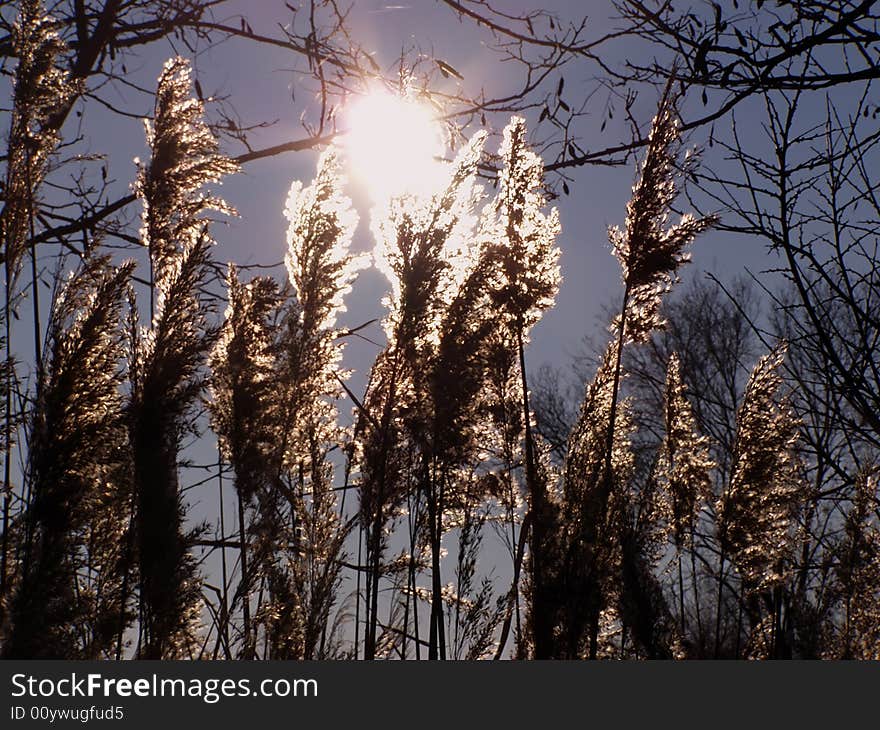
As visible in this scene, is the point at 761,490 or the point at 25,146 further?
the point at 761,490

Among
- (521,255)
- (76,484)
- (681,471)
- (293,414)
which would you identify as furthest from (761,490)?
(76,484)

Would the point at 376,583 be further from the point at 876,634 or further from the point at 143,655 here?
the point at 876,634

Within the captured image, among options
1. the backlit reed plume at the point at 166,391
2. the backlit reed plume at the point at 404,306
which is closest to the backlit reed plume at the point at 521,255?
the backlit reed plume at the point at 404,306

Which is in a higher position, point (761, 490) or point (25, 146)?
point (25, 146)

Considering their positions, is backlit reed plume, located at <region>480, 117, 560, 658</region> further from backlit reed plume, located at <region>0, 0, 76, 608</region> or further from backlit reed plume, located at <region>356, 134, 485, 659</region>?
backlit reed plume, located at <region>0, 0, 76, 608</region>

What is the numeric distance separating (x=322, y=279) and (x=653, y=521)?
250cm

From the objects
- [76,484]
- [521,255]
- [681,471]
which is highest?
[521,255]

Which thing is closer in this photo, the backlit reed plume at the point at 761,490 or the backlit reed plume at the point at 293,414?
the backlit reed plume at the point at 293,414

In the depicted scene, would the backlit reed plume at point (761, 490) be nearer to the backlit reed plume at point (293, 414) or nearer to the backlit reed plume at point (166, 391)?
the backlit reed plume at point (293, 414)

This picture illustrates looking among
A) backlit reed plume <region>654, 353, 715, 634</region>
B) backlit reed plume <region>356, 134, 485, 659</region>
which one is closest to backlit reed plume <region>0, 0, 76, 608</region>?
backlit reed plume <region>356, 134, 485, 659</region>

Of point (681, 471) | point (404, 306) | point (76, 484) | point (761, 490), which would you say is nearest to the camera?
point (76, 484)

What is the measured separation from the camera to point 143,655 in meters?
3.32

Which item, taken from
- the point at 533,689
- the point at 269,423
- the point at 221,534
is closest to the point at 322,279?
the point at 269,423

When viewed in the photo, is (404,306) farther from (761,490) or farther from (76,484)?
(761,490)
